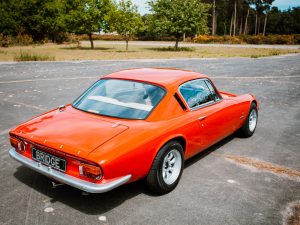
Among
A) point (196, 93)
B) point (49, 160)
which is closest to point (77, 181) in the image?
point (49, 160)

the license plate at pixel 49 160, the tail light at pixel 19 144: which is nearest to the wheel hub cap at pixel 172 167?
the license plate at pixel 49 160

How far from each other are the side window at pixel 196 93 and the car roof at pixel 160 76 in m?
0.09

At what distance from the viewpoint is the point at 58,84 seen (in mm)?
12352

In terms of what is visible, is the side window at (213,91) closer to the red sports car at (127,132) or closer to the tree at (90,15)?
the red sports car at (127,132)

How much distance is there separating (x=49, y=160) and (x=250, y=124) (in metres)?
4.27

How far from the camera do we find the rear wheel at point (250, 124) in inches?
245

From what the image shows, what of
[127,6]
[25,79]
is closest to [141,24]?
[127,6]

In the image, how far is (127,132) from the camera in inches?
143

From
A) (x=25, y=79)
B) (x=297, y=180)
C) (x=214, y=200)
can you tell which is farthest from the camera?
(x=25, y=79)

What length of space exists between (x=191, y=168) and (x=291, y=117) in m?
4.30

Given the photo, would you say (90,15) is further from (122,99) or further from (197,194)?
(197,194)

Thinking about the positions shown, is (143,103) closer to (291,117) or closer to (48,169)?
(48,169)

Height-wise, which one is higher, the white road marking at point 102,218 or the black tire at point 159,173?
the black tire at point 159,173

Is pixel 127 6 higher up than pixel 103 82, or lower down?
higher up
